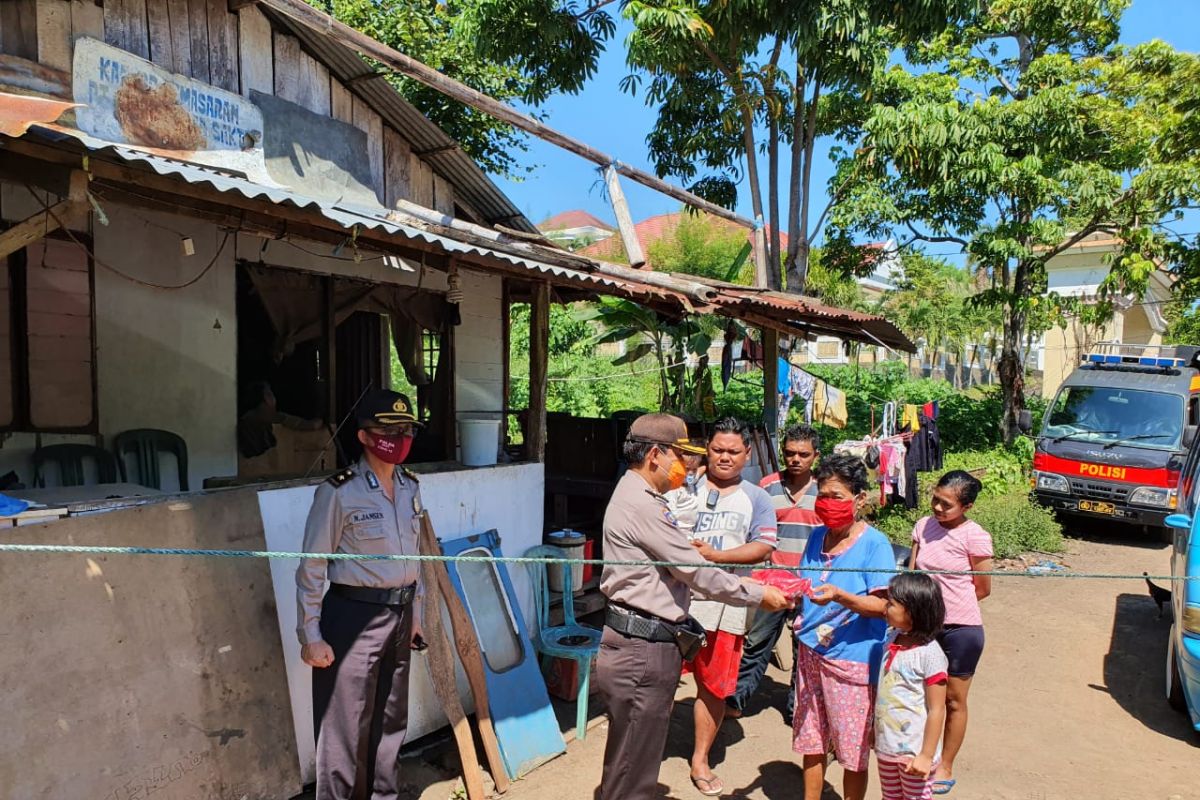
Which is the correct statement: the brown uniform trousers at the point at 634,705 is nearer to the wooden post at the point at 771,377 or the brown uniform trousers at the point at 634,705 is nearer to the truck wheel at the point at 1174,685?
the truck wheel at the point at 1174,685

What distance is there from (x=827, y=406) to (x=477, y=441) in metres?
6.14

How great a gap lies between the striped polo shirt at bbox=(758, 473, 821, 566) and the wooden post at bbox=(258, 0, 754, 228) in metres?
3.11

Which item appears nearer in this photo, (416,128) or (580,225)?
(416,128)

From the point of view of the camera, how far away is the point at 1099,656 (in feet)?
20.4

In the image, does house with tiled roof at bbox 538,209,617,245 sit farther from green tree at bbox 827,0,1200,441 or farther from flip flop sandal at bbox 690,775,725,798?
flip flop sandal at bbox 690,775,725,798

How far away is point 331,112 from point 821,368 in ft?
72.6

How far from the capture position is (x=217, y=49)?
17.6 feet

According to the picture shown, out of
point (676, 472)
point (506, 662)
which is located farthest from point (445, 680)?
point (676, 472)

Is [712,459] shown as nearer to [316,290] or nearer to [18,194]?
[316,290]

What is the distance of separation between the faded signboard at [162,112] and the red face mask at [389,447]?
2.93 meters

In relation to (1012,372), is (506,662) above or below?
below

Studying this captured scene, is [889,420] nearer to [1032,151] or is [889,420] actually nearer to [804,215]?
[804,215]

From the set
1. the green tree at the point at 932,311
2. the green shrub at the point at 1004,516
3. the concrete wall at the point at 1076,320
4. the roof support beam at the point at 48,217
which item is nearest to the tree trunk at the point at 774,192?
the green shrub at the point at 1004,516

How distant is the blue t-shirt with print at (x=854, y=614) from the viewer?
3199 mm
